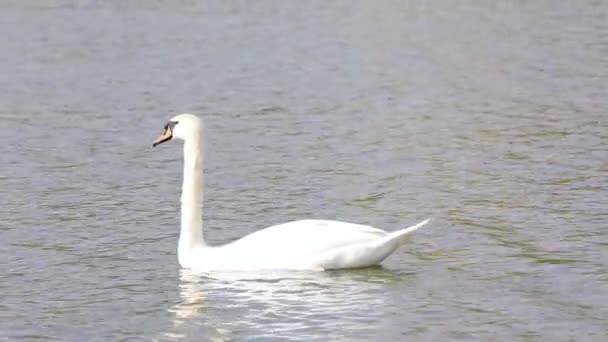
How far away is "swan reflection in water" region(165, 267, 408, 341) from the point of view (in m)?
8.83

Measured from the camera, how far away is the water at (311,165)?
9328mm

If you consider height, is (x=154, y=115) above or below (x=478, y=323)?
above

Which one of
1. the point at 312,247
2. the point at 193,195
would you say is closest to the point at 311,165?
the point at 193,195

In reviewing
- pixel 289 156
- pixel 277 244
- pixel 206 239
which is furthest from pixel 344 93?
pixel 277 244

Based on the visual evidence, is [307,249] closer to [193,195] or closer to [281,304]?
[281,304]

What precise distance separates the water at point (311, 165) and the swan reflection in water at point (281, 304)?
0.02m

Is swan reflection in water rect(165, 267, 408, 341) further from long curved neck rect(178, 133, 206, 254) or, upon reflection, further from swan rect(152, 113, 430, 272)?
long curved neck rect(178, 133, 206, 254)

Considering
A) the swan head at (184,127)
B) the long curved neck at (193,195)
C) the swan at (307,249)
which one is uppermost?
the swan head at (184,127)

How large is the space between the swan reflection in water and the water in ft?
0.08

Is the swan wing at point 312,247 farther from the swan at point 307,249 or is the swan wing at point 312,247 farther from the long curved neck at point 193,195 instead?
the long curved neck at point 193,195

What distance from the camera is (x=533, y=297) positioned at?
9.48 meters

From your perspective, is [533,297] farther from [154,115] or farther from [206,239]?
[154,115]

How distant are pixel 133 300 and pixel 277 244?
1052 millimetres

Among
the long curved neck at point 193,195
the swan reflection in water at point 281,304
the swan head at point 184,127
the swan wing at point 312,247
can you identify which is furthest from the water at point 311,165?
the swan head at point 184,127
